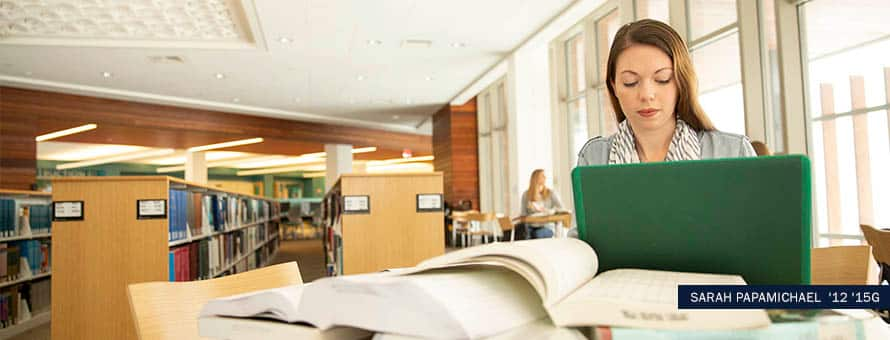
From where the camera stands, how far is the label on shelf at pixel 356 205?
4203 mm

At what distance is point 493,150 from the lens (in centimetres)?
1265

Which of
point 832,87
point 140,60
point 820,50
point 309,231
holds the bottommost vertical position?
point 309,231

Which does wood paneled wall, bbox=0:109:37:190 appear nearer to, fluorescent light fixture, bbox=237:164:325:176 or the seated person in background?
the seated person in background

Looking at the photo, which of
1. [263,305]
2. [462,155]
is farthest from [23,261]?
[462,155]

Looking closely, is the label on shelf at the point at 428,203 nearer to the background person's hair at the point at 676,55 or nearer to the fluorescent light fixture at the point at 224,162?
the background person's hair at the point at 676,55

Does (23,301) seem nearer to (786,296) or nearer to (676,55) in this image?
(676,55)

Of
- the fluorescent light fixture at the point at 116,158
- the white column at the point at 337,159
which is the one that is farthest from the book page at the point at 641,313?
the fluorescent light fixture at the point at 116,158

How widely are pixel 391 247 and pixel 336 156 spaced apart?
13.2 m

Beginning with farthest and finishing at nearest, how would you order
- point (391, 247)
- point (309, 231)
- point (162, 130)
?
1. point (309, 231)
2. point (162, 130)
3. point (391, 247)

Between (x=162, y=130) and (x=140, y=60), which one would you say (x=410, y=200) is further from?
(x=162, y=130)

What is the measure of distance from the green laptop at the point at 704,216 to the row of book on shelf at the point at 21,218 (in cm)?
586

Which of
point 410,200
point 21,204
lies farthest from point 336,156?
point 410,200

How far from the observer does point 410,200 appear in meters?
4.28

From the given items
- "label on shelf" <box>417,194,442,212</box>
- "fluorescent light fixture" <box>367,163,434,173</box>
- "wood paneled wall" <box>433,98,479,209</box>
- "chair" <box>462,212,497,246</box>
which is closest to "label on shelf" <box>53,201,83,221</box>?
"label on shelf" <box>417,194,442,212</box>
